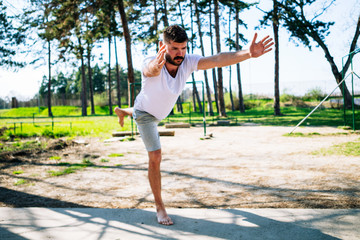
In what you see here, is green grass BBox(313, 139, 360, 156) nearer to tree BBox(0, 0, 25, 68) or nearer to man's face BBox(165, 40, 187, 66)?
man's face BBox(165, 40, 187, 66)

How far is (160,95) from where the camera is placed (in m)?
2.51

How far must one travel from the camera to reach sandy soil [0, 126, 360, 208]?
306 centimetres

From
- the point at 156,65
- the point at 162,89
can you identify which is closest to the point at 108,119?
the point at 162,89

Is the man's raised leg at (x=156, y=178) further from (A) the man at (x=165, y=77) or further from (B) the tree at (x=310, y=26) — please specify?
(B) the tree at (x=310, y=26)

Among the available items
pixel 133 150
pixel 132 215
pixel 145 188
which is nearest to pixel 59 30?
pixel 133 150

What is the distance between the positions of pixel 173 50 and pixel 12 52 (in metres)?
27.8

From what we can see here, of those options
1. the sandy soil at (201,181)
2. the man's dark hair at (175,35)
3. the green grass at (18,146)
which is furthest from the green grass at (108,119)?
the man's dark hair at (175,35)

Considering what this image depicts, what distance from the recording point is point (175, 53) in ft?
8.03

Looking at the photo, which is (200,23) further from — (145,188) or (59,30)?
(145,188)

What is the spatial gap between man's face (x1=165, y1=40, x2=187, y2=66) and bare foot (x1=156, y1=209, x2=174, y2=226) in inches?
51.1

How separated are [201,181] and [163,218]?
158 centimetres

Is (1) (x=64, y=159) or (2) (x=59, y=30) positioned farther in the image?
(2) (x=59, y=30)

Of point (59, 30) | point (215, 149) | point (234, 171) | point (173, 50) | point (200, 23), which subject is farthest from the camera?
point (200, 23)

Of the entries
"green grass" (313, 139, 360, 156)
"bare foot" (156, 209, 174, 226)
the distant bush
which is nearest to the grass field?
the distant bush
